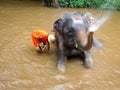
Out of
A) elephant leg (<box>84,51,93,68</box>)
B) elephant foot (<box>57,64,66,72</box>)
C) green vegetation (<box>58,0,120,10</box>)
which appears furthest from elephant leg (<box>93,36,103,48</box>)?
green vegetation (<box>58,0,120,10</box>)

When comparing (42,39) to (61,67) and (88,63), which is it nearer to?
(61,67)

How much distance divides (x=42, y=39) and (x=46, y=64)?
60 cm

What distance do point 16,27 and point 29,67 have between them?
2483mm

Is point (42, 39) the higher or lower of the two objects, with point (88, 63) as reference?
higher

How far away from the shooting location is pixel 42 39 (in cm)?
580

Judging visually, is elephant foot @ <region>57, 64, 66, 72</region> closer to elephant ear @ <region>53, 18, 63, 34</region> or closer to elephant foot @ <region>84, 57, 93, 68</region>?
elephant foot @ <region>84, 57, 93, 68</region>

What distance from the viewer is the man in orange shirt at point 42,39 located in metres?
5.76

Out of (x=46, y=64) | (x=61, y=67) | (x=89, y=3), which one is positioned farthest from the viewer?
(x=89, y=3)

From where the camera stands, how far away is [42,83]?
475 cm

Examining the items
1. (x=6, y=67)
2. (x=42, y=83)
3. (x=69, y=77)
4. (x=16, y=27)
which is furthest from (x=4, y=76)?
(x=16, y=27)

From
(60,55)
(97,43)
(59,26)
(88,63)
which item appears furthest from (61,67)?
(97,43)

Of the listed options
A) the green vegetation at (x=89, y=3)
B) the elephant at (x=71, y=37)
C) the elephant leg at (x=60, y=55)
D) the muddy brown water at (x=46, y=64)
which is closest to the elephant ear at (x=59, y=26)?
the elephant at (x=71, y=37)

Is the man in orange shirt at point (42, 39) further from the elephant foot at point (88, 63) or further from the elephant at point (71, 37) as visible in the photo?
the elephant foot at point (88, 63)

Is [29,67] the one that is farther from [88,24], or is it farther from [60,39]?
[88,24]
